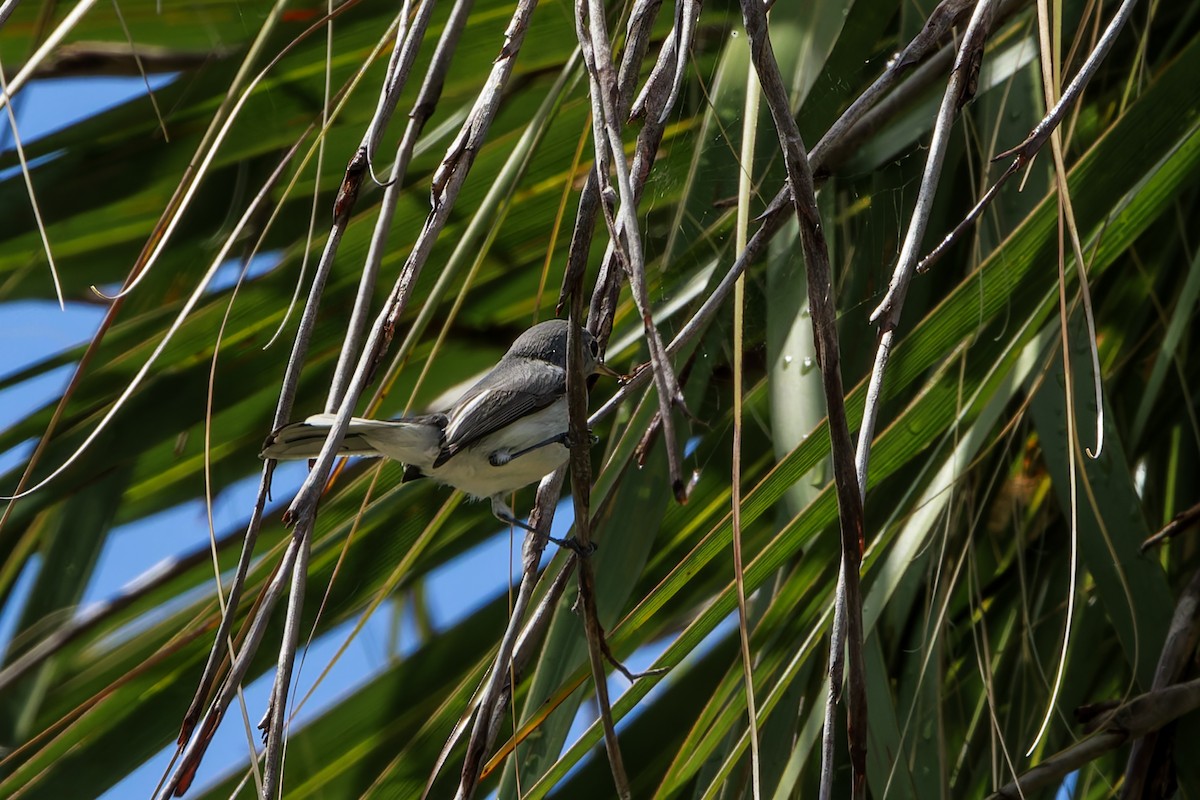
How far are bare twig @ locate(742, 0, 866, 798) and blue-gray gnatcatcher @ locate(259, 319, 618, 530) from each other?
2.37 ft

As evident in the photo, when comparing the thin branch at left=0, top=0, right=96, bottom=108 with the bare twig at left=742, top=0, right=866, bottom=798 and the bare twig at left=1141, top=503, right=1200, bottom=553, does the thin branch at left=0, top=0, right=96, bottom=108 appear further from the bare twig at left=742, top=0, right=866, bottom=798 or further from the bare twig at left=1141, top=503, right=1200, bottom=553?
the bare twig at left=1141, top=503, right=1200, bottom=553

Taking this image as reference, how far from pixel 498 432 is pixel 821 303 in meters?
1.05

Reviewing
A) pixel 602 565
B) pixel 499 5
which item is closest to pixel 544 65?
pixel 499 5

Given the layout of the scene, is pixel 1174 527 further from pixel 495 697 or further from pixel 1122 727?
pixel 495 697

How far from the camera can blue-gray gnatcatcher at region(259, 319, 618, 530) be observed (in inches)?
64.8

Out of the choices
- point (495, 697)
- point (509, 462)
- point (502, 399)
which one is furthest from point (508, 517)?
point (495, 697)

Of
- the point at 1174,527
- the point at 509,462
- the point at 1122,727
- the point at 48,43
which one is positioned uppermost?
the point at 48,43

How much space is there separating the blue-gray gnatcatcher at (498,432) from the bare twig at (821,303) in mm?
723

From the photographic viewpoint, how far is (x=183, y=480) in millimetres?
1903

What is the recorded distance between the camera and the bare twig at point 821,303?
78 cm

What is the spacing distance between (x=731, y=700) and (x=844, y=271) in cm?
60

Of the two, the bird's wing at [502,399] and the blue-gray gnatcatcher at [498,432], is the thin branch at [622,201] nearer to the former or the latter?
the blue-gray gnatcatcher at [498,432]

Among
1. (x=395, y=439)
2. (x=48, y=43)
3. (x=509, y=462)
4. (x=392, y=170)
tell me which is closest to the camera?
(x=392, y=170)

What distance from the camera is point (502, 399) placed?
1.81m
